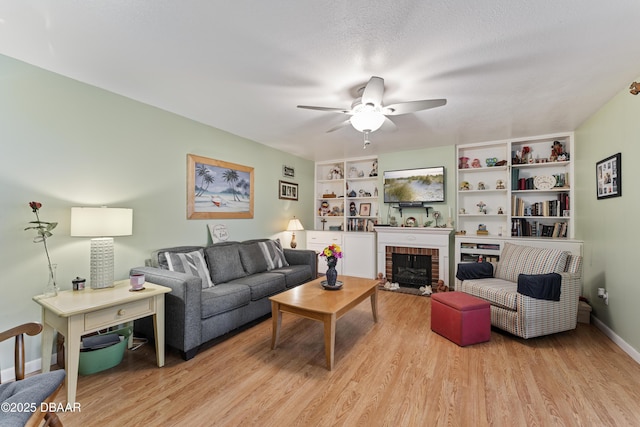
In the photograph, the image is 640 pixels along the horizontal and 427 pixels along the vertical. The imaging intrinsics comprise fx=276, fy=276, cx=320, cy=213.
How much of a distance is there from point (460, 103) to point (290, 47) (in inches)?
73.4

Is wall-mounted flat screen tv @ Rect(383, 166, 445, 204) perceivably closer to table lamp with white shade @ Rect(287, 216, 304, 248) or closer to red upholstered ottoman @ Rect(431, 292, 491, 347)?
table lamp with white shade @ Rect(287, 216, 304, 248)

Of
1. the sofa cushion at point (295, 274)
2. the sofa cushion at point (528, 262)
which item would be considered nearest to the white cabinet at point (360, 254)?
the sofa cushion at point (295, 274)

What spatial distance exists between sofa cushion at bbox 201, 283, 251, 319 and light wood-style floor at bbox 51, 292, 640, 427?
1.12ft

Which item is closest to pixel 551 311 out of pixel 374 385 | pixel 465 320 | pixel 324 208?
pixel 465 320

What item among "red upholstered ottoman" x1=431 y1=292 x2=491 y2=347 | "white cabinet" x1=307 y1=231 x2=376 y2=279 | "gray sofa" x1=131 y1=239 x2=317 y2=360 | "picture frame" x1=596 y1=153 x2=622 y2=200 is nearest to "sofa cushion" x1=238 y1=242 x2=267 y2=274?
"gray sofa" x1=131 y1=239 x2=317 y2=360

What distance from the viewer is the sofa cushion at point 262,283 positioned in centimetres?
301

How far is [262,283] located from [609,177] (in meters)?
3.73

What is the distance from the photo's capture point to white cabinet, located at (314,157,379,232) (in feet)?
17.8

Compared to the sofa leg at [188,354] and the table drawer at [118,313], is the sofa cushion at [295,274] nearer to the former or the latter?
the sofa leg at [188,354]

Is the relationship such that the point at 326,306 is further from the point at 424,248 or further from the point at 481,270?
the point at 424,248

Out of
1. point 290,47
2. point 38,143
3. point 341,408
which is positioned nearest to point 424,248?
point 341,408

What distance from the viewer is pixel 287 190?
16.4 feet

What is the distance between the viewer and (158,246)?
2996 mm

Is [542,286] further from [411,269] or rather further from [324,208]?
[324,208]
